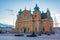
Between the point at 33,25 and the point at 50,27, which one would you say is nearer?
the point at 33,25

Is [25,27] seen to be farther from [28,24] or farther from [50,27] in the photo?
[50,27]

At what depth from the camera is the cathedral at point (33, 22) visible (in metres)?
86.6

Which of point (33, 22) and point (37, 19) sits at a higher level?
point (37, 19)

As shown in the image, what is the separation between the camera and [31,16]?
8756cm

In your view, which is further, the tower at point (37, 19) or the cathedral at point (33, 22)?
the cathedral at point (33, 22)

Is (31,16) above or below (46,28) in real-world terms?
above

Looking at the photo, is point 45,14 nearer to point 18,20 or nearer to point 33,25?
point 33,25

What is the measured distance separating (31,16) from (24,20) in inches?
201

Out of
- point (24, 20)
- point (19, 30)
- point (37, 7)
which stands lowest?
point (19, 30)

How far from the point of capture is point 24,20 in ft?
293

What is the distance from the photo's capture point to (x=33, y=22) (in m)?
86.9

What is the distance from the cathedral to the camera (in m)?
86.6

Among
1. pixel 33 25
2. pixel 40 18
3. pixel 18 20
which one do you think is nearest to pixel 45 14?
pixel 40 18

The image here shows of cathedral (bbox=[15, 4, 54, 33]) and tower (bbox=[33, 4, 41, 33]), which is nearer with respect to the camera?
tower (bbox=[33, 4, 41, 33])
